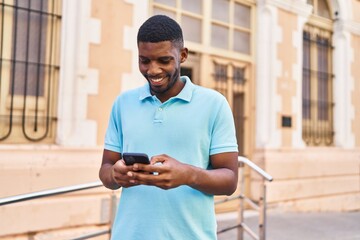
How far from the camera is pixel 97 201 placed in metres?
3.85

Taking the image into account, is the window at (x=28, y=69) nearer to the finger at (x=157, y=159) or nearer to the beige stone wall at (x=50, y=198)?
the beige stone wall at (x=50, y=198)

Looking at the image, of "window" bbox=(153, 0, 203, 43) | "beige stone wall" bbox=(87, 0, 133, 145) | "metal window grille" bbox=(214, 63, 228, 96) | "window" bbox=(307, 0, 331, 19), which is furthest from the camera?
"window" bbox=(307, 0, 331, 19)

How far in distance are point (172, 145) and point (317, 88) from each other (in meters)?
6.13

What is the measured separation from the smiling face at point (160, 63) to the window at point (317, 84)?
558 centimetres

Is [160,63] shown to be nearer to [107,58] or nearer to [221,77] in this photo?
[107,58]

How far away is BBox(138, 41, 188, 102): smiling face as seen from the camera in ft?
3.76

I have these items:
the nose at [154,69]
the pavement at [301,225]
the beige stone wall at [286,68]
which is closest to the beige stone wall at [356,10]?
the beige stone wall at [286,68]

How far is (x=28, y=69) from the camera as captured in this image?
3660 mm

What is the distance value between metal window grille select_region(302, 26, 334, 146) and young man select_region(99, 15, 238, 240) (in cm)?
556

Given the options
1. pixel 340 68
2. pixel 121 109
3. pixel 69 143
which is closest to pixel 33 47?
pixel 69 143

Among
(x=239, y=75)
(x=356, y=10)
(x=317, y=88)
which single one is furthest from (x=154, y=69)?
(x=356, y=10)

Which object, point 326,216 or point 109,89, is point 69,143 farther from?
point 326,216

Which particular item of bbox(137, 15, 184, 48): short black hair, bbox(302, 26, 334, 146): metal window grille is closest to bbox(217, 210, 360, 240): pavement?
bbox(302, 26, 334, 146): metal window grille

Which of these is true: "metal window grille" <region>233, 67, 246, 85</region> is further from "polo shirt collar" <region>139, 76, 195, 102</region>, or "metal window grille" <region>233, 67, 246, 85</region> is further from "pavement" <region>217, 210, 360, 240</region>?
"polo shirt collar" <region>139, 76, 195, 102</region>
